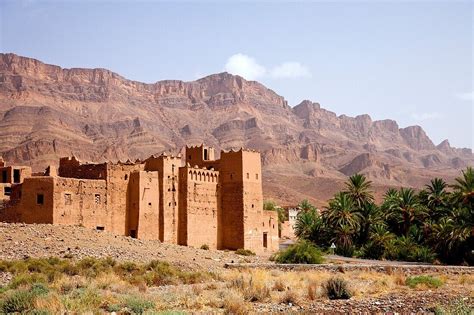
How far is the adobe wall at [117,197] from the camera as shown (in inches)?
1555

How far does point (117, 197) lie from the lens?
40.0 m

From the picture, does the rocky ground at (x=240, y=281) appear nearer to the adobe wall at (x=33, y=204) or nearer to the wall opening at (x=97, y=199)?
the adobe wall at (x=33, y=204)

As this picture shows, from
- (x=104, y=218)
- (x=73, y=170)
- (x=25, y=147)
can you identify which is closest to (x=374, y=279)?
(x=104, y=218)

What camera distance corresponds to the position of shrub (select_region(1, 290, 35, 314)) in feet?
57.4

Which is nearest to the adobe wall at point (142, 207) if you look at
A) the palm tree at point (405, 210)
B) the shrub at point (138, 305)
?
the palm tree at point (405, 210)

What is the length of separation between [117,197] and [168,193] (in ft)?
13.1

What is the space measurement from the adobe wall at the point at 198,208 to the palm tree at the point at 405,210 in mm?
14543

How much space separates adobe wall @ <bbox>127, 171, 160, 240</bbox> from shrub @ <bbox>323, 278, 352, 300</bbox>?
68.3 ft

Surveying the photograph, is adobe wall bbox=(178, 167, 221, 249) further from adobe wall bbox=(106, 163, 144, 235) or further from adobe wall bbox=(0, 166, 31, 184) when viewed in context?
adobe wall bbox=(0, 166, 31, 184)

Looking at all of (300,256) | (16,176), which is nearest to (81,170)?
(16,176)

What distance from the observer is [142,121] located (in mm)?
167375

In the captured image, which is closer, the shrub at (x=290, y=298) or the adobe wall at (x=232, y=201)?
the shrub at (x=290, y=298)

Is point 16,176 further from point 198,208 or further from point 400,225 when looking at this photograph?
point 400,225

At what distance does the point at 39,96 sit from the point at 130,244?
12919cm
